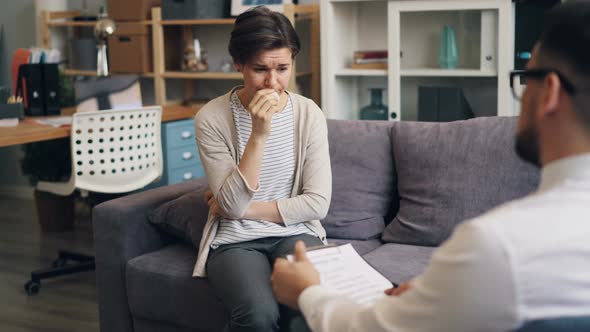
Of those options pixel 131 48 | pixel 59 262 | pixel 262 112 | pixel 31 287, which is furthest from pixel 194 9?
pixel 262 112

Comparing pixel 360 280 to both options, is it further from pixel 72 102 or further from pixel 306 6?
pixel 72 102

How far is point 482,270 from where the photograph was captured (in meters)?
0.95

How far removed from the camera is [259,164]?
2.10 m

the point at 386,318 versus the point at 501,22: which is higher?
the point at 501,22

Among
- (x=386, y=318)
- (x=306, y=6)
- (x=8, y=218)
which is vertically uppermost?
(x=306, y=6)

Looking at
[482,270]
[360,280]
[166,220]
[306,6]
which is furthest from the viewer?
[306,6]

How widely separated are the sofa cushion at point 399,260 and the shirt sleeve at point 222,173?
416 mm

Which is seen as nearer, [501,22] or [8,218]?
[501,22]

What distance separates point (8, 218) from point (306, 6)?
2.30 metres

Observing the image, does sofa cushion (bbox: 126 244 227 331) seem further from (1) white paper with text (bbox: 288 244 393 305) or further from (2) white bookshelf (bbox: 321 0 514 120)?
→ (2) white bookshelf (bbox: 321 0 514 120)

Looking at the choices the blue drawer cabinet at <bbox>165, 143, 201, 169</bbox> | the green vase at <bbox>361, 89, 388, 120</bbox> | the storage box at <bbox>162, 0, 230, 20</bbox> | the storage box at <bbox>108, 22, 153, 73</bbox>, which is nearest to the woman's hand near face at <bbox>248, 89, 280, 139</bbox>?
the blue drawer cabinet at <bbox>165, 143, 201, 169</bbox>

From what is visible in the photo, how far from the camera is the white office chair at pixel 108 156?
3.50 metres

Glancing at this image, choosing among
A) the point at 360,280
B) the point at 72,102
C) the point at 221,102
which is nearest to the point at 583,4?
the point at 360,280

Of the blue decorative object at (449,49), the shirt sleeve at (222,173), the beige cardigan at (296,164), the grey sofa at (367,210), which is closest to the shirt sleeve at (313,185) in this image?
the beige cardigan at (296,164)
